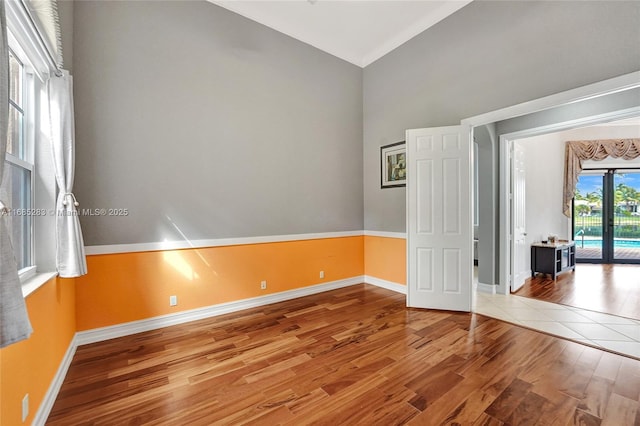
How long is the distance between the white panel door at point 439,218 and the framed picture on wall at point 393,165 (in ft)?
1.69

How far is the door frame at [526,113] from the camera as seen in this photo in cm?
230

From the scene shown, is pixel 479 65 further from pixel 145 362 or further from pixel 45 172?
pixel 145 362

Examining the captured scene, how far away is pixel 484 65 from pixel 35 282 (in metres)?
4.66

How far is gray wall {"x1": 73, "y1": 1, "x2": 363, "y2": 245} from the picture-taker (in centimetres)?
272

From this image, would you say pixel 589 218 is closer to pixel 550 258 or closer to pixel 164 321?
pixel 550 258

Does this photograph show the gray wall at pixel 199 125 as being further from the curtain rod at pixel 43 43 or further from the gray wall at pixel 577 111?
the gray wall at pixel 577 111

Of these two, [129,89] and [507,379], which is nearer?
[507,379]

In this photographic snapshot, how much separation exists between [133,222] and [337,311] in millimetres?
2599

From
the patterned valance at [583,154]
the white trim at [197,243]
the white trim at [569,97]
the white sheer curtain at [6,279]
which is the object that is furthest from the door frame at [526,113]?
the white sheer curtain at [6,279]

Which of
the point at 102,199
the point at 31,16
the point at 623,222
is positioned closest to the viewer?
the point at 31,16

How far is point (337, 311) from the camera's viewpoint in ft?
11.4

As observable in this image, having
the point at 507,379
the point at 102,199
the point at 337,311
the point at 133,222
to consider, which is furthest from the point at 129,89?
the point at 507,379

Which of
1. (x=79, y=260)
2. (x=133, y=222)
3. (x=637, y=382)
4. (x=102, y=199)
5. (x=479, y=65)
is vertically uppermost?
(x=479, y=65)

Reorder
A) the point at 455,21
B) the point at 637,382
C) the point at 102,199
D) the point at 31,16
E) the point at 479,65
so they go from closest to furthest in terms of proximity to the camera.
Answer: the point at 31,16 → the point at 637,382 → the point at 102,199 → the point at 479,65 → the point at 455,21
